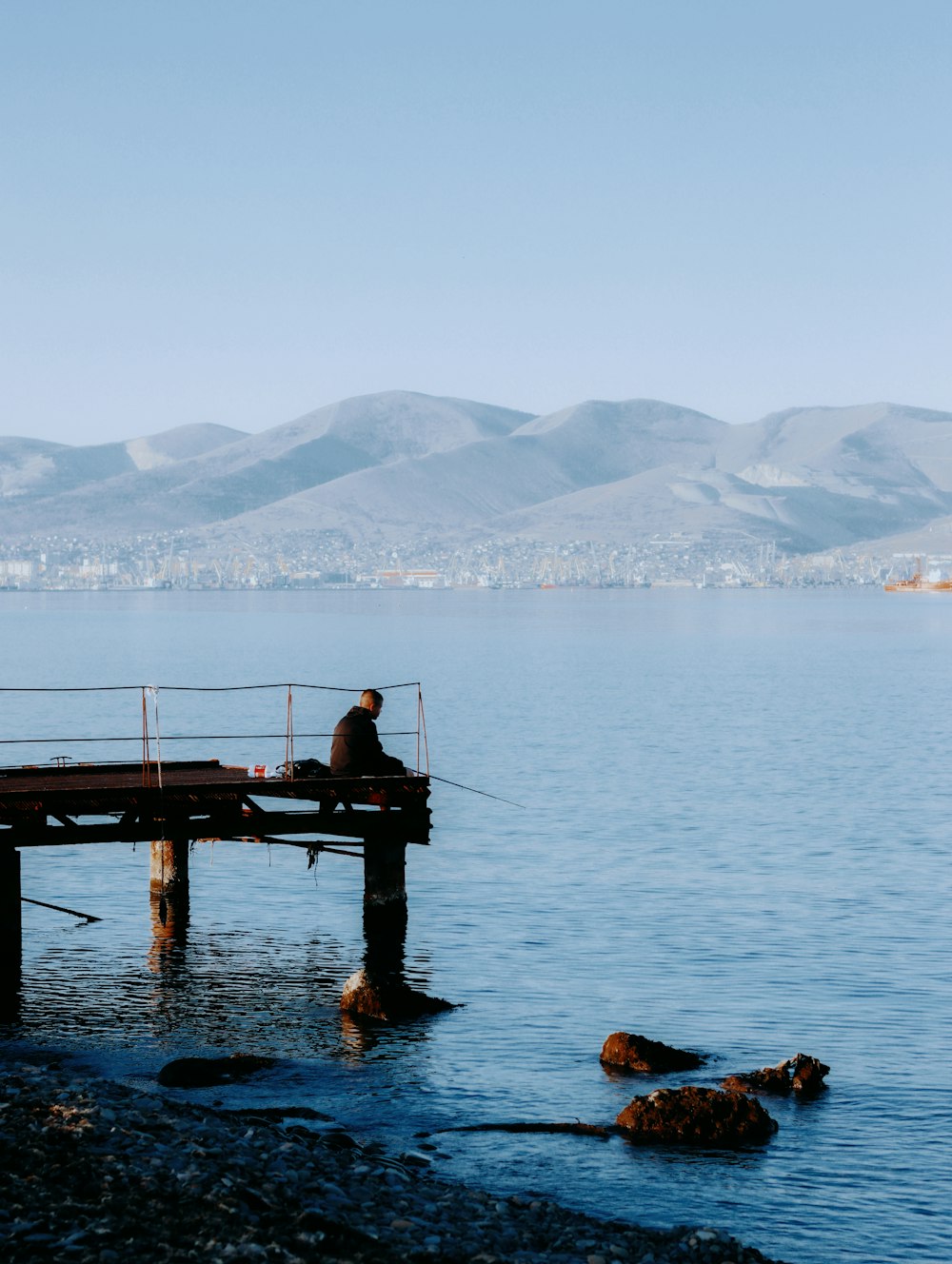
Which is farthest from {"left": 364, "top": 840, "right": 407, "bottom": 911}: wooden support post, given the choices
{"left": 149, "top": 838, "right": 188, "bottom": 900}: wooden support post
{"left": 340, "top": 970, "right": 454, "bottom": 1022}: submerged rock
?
{"left": 149, "top": 838, "right": 188, "bottom": 900}: wooden support post

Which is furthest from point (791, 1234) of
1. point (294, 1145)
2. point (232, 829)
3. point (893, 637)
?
point (893, 637)

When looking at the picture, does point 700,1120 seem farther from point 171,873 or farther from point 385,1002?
point 171,873

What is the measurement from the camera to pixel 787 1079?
66.6 ft

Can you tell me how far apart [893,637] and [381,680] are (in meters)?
102

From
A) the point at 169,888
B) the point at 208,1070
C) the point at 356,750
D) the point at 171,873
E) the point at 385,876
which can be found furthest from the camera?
the point at 171,873

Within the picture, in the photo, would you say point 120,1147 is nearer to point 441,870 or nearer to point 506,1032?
point 506,1032

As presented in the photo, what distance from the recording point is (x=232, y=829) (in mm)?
26781

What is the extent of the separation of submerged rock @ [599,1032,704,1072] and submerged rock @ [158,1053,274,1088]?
467 centimetres

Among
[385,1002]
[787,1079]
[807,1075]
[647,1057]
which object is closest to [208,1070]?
[385,1002]

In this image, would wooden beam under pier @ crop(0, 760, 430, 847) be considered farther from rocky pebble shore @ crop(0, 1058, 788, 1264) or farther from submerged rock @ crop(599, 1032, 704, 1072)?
rocky pebble shore @ crop(0, 1058, 788, 1264)

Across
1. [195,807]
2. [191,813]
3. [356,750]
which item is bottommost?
[191,813]

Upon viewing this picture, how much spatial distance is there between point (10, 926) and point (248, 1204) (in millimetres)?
12568

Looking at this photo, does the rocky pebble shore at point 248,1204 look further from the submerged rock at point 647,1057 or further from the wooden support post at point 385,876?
the wooden support post at point 385,876

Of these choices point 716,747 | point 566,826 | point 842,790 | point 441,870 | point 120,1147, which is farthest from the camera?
point 716,747
